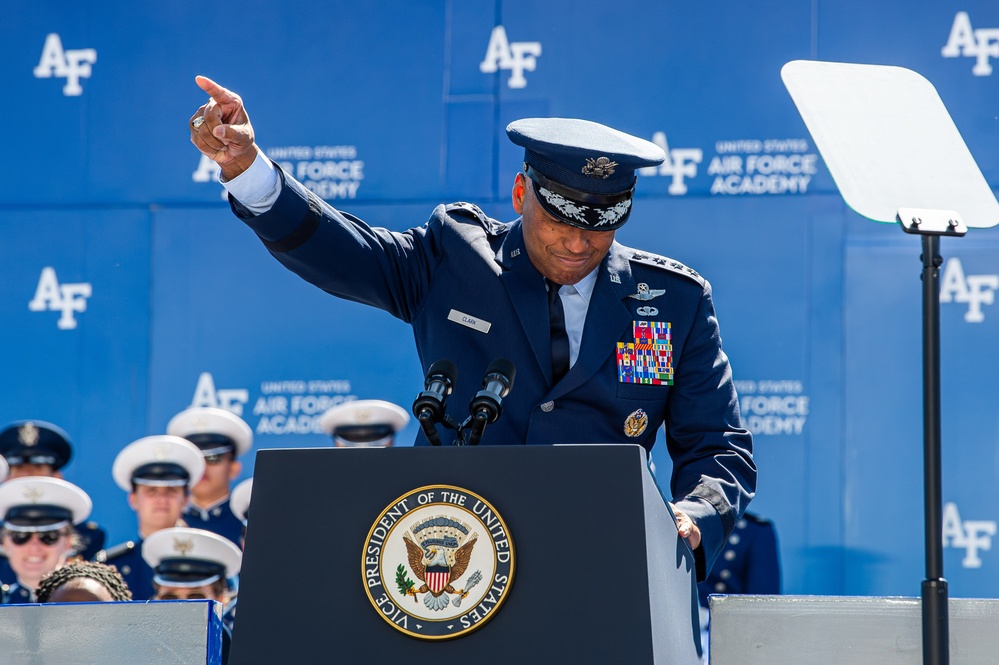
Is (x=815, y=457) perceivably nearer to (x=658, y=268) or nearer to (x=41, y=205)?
(x=658, y=268)

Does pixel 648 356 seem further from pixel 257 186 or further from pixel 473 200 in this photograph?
pixel 473 200

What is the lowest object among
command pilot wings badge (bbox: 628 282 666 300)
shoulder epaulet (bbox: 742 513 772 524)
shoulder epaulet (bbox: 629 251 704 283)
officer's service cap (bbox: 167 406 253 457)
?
shoulder epaulet (bbox: 742 513 772 524)

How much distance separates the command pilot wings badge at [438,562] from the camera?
64.1 inches

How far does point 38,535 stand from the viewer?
5.25 metres

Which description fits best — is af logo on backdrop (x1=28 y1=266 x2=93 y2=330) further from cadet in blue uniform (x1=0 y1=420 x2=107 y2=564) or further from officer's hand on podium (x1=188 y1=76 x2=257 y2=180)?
officer's hand on podium (x1=188 y1=76 x2=257 y2=180)

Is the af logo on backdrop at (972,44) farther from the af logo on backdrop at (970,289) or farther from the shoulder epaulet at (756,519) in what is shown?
the shoulder epaulet at (756,519)

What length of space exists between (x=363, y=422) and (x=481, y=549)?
352 cm

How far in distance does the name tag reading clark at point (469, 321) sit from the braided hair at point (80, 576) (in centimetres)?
192

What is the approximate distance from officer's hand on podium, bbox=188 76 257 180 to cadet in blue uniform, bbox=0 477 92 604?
3329 millimetres

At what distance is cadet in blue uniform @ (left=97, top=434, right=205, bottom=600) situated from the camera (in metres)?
5.07

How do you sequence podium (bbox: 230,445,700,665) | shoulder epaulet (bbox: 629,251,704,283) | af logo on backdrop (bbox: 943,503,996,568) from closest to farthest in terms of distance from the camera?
podium (bbox: 230,445,700,665) < shoulder epaulet (bbox: 629,251,704,283) < af logo on backdrop (bbox: 943,503,996,568)

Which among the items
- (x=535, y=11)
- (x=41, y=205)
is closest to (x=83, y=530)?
(x=41, y=205)

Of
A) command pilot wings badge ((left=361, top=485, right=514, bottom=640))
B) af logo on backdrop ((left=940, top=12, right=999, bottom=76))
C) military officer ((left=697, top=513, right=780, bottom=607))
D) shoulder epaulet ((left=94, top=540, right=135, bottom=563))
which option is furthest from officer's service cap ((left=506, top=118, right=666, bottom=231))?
shoulder epaulet ((left=94, top=540, right=135, bottom=563))

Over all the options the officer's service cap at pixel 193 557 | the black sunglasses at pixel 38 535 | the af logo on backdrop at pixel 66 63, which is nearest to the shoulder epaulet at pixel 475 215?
the officer's service cap at pixel 193 557
